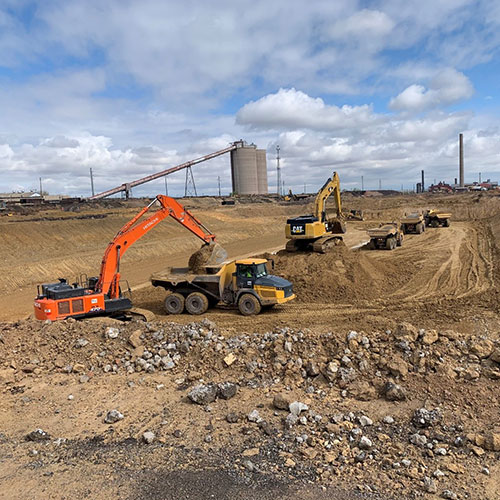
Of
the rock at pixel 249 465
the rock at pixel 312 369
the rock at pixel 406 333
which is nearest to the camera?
the rock at pixel 249 465

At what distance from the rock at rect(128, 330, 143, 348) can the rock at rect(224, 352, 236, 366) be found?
2.11m

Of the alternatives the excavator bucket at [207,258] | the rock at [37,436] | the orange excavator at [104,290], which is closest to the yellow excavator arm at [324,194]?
the excavator bucket at [207,258]

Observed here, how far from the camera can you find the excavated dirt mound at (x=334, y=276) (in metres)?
15.8

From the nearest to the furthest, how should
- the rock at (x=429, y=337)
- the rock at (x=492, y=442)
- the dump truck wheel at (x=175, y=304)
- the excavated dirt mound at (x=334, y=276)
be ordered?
the rock at (x=492, y=442), the rock at (x=429, y=337), the dump truck wheel at (x=175, y=304), the excavated dirt mound at (x=334, y=276)

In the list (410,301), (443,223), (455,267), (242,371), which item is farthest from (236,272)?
(443,223)

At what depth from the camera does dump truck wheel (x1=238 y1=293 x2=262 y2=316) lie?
13.1 metres

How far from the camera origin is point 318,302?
50.3 ft

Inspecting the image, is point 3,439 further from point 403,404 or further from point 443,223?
point 443,223

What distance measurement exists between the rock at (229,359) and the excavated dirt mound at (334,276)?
283 inches

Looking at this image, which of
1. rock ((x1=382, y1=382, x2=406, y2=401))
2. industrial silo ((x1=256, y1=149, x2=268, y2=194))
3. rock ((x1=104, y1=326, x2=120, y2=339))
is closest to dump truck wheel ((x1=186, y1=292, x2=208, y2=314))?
rock ((x1=104, y1=326, x2=120, y2=339))

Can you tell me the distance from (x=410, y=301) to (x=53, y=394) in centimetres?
1181

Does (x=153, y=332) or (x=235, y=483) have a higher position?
(x=153, y=332)

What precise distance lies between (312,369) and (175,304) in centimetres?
701

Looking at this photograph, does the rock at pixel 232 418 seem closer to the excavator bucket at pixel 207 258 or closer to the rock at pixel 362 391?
the rock at pixel 362 391
